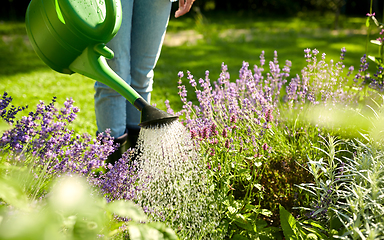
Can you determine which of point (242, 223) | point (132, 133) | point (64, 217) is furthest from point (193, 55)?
point (64, 217)

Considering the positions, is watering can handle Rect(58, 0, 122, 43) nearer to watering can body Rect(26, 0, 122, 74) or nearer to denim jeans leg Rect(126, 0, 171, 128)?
watering can body Rect(26, 0, 122, 74)

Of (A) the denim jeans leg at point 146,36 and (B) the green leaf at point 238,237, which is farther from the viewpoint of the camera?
(A) the denim jeans leg at point 146,36

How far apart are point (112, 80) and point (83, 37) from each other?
0.73 feet

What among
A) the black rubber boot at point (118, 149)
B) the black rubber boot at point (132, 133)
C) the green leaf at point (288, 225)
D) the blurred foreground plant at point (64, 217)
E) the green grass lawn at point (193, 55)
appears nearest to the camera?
the blurred foreground plant at point (64, 217)

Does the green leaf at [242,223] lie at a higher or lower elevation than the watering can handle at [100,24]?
lower

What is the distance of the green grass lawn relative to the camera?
383 cm

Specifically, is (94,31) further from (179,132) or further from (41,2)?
(179,132)

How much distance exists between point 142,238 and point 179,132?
0.94 m

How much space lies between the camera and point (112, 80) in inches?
57.7

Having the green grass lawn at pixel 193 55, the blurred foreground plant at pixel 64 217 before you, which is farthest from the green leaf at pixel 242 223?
the green grass lawn at pixel 193 55

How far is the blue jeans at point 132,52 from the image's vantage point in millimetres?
1815

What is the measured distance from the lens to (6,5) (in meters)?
9.68

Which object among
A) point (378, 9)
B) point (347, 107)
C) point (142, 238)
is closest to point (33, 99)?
point (347, 107)

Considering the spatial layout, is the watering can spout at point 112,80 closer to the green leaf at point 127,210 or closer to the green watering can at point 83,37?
the green watering can at point 83,37
